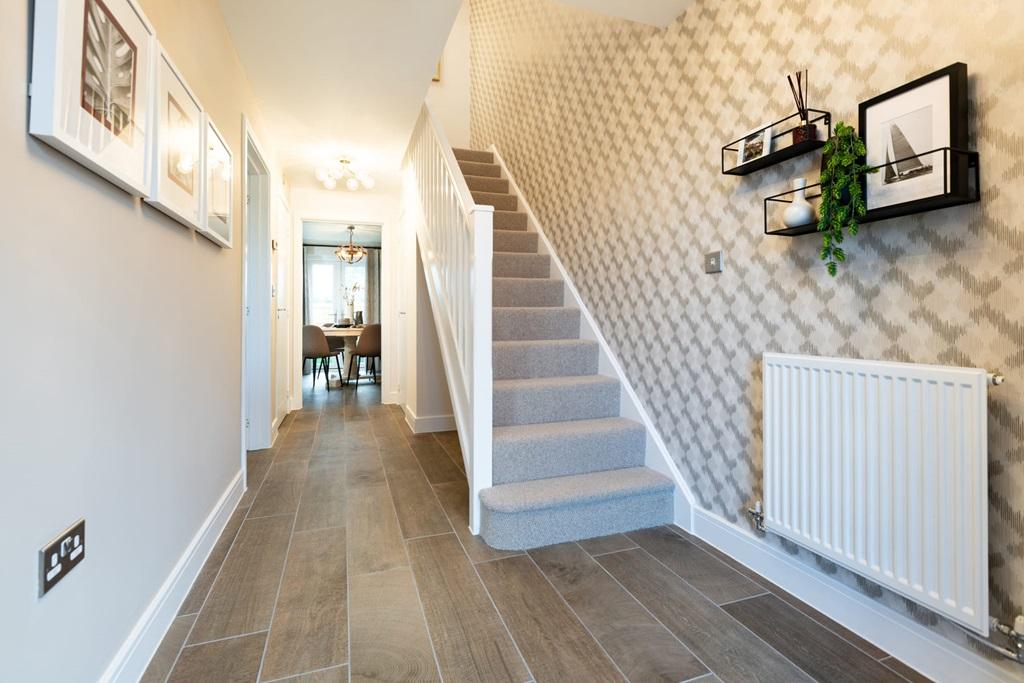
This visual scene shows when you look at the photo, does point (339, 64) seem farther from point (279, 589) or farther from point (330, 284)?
point (330, 284)

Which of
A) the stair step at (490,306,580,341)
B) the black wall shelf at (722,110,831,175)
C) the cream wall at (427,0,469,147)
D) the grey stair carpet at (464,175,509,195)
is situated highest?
the cream wall at (427,0,469,147)

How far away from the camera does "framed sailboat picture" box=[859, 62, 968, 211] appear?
1188 millimetres

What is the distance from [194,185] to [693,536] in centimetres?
236

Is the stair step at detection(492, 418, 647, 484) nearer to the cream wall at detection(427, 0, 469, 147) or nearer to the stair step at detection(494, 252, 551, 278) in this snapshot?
the stair step at detection(494, 252, 551, 278)

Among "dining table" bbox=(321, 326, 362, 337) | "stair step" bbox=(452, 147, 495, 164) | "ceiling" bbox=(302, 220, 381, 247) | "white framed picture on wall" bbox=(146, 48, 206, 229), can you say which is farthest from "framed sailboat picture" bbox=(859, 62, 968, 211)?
"ceiling" bbox=(302, 220, 381, 247)

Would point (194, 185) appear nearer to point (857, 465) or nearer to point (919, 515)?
point (857, 465)

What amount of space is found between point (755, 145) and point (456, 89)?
4624 mm

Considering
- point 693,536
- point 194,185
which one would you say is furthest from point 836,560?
point 194,185

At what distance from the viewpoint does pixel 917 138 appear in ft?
4.14

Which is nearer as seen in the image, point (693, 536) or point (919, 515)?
point (919, 515)

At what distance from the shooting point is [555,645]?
1.41 metres

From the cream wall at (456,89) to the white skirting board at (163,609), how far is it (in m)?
4.63

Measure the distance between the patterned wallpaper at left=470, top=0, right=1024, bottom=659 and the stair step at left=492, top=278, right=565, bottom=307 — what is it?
8.4 inches

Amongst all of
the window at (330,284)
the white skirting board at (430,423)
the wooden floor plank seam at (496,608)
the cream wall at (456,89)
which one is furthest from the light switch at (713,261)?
the window at (330,284)
